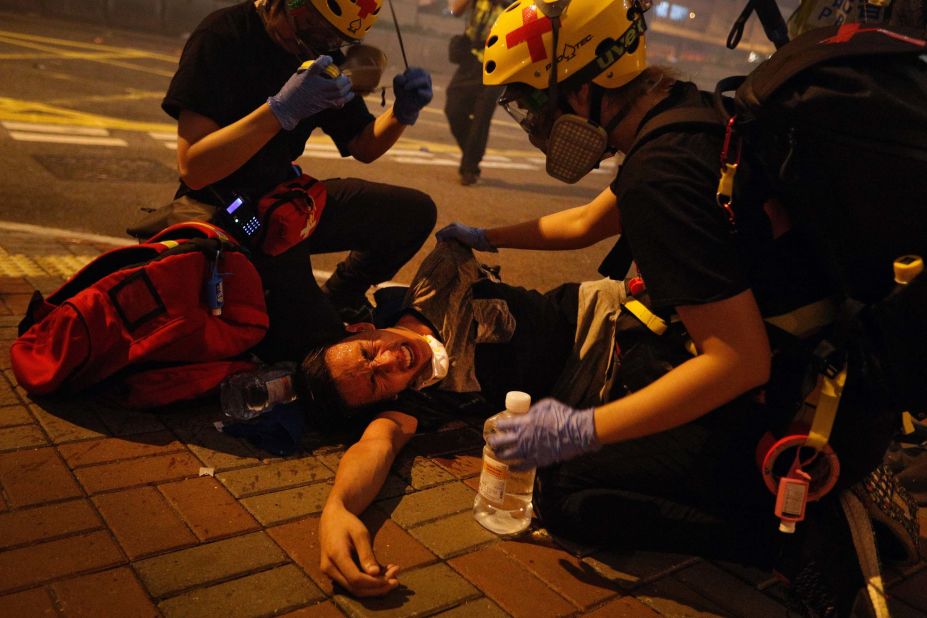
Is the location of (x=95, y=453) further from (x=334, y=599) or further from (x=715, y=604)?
(x=715, y=604)

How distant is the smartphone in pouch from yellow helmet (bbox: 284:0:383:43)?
76 cm

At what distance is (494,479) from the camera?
3.00 m

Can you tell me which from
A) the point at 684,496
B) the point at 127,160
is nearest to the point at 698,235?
the point at 684,496

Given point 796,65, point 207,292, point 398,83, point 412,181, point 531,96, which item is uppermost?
point 796,65

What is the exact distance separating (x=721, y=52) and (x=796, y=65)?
42306 mm

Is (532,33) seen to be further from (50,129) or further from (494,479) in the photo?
(50,129)

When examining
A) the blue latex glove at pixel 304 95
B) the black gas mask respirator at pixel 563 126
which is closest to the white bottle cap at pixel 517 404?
the black gas mask respirator at pixel 563 126

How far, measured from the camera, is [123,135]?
331 inches

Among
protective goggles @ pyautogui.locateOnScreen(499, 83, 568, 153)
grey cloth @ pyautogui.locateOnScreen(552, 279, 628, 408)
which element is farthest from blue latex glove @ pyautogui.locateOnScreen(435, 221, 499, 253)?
protective goggles @ pyautogui.locateOnScreen(499, 83, 568, 153)

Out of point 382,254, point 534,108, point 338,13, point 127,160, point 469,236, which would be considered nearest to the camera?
point 534,108

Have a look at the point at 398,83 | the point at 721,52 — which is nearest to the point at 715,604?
the point at 398,83

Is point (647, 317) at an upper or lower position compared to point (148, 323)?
upper

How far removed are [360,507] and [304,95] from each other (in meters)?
1.62

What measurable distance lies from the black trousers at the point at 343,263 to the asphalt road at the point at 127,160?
3.55 feet
